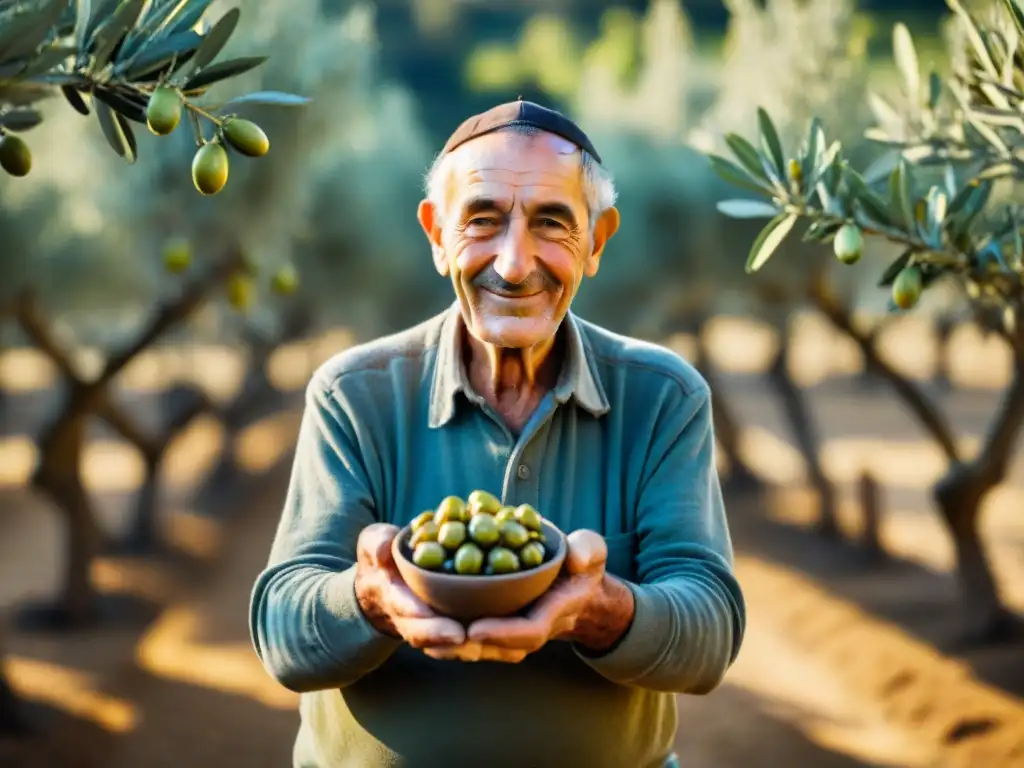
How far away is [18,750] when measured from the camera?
28.4ft

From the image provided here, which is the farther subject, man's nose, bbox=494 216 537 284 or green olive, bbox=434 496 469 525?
man's nose, bbox=494 216 537 284

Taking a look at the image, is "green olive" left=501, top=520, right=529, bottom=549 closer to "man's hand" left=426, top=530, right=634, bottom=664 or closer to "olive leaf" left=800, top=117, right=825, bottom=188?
"man's hand" left=426, top=530, right=634, bottom=664

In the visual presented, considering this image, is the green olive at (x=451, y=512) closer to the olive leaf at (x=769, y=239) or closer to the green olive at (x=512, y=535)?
the green olive at (x=512, y=535)

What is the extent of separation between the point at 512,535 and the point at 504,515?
55 mm

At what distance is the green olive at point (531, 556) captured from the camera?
8.10ft

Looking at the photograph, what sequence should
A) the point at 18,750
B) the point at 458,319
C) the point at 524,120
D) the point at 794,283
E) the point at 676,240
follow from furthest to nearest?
the point at 676,240, the point at 794,283, the point at 18,750, the point at 458,319, the point at 524,120

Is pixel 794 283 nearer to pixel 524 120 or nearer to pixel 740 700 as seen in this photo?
pixel 740 700

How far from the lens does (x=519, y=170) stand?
2859mm

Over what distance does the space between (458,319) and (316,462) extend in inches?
18.8

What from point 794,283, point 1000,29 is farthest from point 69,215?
point 1000,29

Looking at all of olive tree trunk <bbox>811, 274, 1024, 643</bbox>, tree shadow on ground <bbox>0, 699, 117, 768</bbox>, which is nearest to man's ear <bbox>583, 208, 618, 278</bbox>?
olive tree trunk <bbox>811, 274, 1024, 643</bbox>

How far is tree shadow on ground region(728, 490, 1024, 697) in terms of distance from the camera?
9.98 m

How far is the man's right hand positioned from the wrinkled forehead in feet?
2.56

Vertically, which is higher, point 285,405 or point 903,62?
point 285,405
